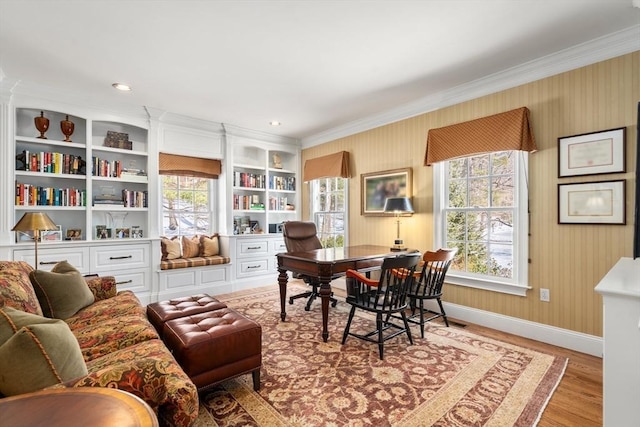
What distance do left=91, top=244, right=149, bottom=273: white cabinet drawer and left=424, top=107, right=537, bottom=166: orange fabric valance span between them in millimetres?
3900

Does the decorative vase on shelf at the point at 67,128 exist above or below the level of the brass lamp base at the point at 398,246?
above

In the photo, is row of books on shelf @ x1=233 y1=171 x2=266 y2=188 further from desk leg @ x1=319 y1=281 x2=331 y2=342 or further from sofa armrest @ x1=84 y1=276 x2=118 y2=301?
desk leg @ x1=319 y1=281 x2=331 y2=342

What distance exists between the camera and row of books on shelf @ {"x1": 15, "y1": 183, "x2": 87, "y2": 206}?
345 cm

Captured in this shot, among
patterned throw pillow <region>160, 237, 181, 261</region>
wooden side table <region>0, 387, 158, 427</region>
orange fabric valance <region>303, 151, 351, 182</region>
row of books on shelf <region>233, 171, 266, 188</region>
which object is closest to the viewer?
wooden side table <region>0, 387, 158, 427</region>

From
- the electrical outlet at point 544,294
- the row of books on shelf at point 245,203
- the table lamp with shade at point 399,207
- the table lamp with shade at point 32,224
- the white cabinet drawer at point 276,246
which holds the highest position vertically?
the row of books on shelf at point 245,203

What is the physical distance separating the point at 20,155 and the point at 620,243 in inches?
236

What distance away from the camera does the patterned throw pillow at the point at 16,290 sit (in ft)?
5.40

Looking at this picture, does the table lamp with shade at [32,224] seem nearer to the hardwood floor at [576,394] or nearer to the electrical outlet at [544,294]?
the hardwood floor at [576,394]

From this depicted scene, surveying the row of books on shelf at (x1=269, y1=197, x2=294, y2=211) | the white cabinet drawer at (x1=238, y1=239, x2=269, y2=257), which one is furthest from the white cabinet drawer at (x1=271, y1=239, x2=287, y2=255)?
the row of books on shelf at (x1=269, y1=197, x2=294, y2=211)

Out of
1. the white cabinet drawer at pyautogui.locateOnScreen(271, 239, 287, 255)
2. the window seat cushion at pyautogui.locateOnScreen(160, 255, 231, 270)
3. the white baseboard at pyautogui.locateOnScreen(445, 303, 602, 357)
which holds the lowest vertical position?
the white baseboard at pyautogui.locateOnScreen(445, 303, 602, 357)

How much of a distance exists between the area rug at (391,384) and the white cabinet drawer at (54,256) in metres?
2.55

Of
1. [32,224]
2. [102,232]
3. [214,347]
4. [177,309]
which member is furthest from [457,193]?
[102,232]

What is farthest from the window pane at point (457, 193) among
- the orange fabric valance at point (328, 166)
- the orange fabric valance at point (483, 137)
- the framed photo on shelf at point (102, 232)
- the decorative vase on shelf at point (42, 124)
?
the decorative vase on shelf at point (42, 124)

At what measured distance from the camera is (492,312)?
10.5 feet
